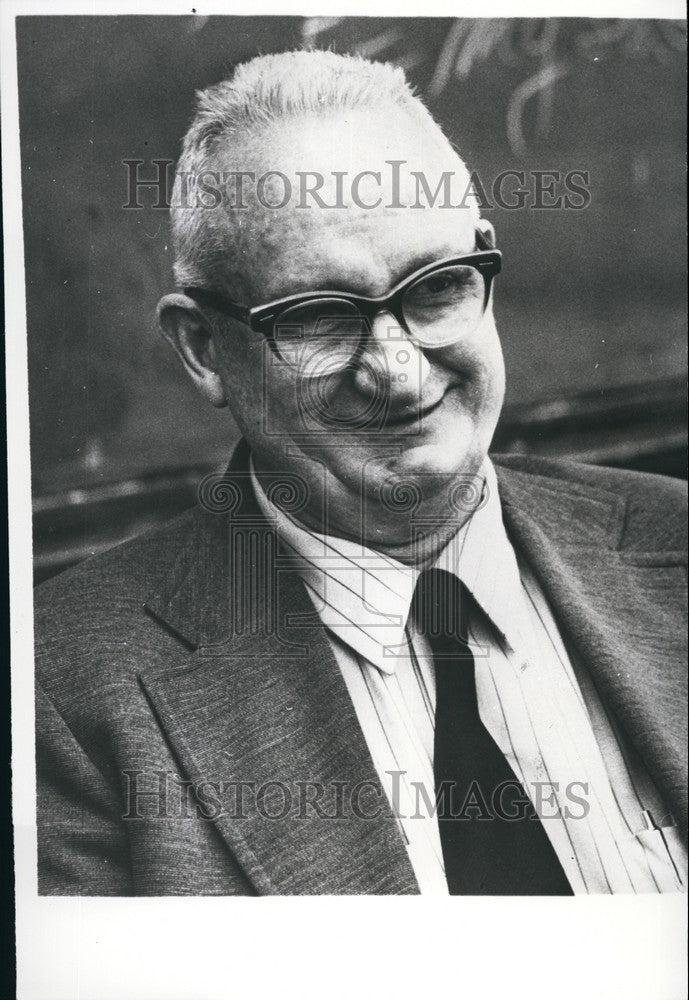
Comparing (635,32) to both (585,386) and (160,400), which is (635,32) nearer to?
(585,386)

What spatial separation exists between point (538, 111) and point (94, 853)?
6.61ft

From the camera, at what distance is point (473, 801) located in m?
2.23

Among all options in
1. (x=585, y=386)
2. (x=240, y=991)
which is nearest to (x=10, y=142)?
(x=585, y=386)

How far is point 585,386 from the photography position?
7.65ft

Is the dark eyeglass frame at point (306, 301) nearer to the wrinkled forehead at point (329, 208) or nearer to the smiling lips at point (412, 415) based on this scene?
the wrinkled forehead at point (329, 208)

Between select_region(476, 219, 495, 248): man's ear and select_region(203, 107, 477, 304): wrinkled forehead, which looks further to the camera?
select_region(476, 219, 495, 248): man's ear

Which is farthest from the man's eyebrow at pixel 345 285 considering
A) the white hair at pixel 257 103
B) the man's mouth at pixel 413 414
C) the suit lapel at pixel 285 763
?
the suit lapel at pixel 285 763

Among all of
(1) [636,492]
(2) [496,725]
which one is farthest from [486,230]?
(2) [496,725]

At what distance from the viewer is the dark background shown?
2.27 meters

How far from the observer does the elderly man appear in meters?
2.16

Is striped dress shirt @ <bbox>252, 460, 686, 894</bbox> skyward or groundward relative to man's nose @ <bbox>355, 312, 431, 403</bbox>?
groundward

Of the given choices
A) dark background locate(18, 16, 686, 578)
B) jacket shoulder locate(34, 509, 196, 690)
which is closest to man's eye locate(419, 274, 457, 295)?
dark background locate(18, 16, 686, 578)

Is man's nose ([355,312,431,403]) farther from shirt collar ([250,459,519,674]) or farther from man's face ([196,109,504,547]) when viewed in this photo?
shirt collar ([250,459,519,674])

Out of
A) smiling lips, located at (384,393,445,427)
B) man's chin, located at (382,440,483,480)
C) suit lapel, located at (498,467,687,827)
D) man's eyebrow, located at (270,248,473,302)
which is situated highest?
man's eyebrow, located at (270,248,473,302)
